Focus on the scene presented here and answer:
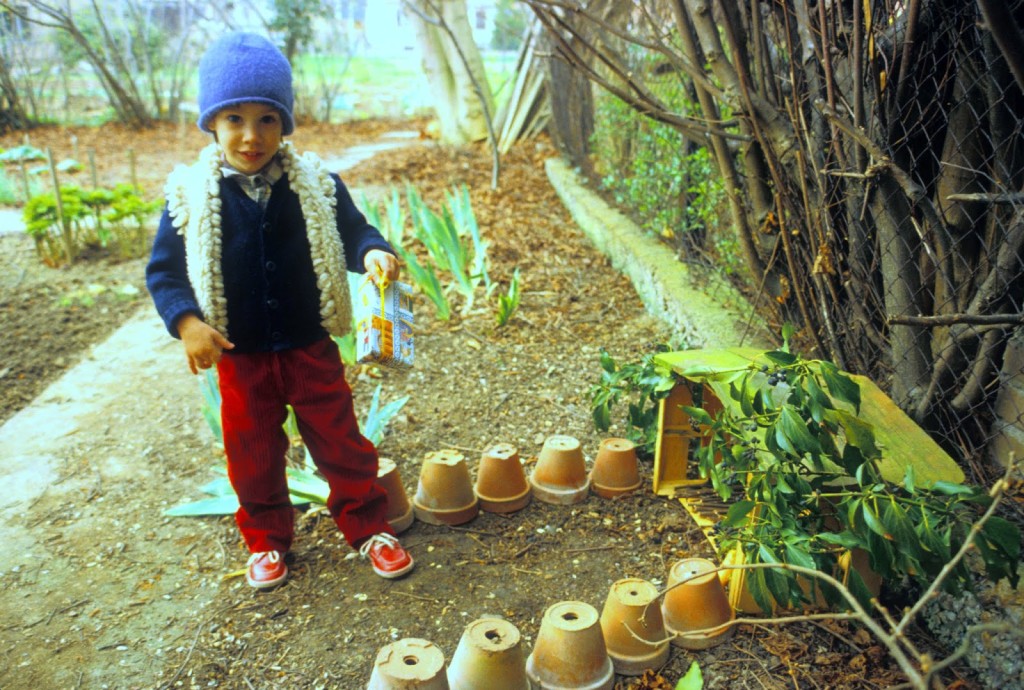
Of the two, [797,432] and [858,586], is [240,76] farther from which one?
[858,586]

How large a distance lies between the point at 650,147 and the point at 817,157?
2165mm

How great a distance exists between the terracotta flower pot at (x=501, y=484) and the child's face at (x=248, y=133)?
1.13 meters

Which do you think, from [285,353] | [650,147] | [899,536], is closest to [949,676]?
[899,536]

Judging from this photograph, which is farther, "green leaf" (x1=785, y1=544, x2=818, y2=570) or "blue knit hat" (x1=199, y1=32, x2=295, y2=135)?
"blue knit hat" (x1=199, y1=32, x2=295, y2=135)

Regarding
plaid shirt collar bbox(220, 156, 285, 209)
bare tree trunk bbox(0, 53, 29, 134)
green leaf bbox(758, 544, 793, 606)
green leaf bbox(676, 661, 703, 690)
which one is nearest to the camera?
green leaf bbox(676, 661, 703, 690)

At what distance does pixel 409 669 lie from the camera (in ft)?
5.59

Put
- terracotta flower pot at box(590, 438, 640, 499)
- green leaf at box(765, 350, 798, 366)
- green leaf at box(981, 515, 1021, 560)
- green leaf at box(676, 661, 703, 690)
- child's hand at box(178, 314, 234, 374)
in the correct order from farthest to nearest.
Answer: terracotta flower pot at box(590, 438, 640, 499), child's hand at box(178, 314, 234, 374), green leaf at box(765, 350, 798, 366), green leaf at box(981, 515, 1021, 560), green leaf at box(676, 661, 703, 690)

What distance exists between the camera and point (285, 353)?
233cm

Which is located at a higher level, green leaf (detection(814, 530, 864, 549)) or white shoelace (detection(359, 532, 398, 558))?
green leaf (detection(814, 530, 864, 549))

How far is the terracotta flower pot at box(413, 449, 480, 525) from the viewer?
259 centimetres

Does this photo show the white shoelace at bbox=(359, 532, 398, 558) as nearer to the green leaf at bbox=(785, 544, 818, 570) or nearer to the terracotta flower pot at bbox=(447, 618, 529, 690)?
the terracotta flower pot at bbox=(447, 618, 529, 690)

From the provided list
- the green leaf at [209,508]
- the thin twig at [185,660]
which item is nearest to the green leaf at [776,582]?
the thin twig at [185,660]

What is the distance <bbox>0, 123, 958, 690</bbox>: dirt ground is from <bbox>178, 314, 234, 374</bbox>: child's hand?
2.35 feet

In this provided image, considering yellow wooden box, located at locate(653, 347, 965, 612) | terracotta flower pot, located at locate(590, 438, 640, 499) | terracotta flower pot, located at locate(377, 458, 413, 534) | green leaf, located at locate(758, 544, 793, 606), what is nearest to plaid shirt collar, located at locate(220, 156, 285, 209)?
terracotta flower pot, located at locate(377, 458, 413, 534)
